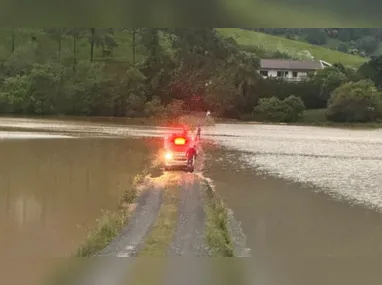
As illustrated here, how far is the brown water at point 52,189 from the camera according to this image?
250 centimetres

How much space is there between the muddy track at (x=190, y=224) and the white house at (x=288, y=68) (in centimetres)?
189

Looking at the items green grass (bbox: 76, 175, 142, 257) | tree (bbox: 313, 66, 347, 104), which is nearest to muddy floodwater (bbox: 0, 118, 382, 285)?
green grass (bbox: 76, 175, 142, 257)

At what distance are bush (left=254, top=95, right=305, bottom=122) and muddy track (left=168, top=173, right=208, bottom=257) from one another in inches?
61.7

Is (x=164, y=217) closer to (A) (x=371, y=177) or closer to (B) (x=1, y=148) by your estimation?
(A) (x=371, y=177)

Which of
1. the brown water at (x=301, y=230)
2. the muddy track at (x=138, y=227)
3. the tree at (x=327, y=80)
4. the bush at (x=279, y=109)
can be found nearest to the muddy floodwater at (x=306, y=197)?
the brown water at (x=301, y=230)

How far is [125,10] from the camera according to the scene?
851mm

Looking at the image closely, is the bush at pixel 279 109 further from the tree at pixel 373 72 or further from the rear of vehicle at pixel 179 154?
the rear of vehicle at pixel 179 154

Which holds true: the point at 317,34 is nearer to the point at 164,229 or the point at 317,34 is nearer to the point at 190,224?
the point at 164,229

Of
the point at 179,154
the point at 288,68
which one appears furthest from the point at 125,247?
the point at 288,68

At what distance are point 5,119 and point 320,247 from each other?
763cm

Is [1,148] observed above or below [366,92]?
below

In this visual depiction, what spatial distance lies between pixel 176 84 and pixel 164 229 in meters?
3.57

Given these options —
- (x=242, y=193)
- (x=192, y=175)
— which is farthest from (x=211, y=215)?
(x=192, y=175)

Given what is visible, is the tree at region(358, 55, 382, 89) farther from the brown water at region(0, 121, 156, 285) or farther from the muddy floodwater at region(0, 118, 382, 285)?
the brown water at region(0, 121, 156, 285)
